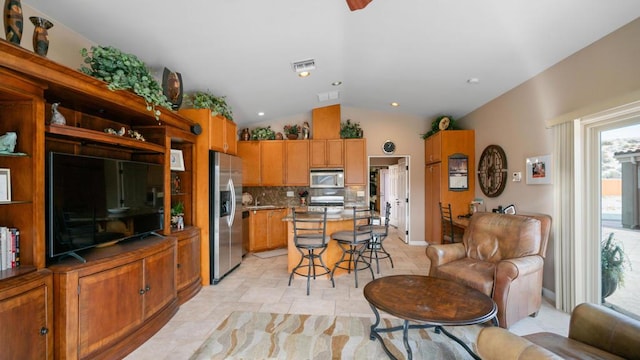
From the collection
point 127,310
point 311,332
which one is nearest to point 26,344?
point 127,310

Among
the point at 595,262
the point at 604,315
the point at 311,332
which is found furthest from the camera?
the point at 595,262

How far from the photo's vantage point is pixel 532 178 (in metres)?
3.39

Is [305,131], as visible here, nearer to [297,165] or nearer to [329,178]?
[297,165]

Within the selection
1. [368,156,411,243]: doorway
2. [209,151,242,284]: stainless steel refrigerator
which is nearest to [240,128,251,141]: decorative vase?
[209,151,242,284]: stainless steel refrigerator

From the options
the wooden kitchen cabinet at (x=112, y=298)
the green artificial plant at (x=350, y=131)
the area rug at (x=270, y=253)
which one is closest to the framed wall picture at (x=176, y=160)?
the wooden kitchen cabinet at (x=112, y=298)

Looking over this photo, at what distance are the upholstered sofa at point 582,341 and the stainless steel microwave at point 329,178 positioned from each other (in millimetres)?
4313

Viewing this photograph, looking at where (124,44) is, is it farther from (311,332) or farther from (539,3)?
(539,3)

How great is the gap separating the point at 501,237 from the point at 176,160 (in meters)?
3.88

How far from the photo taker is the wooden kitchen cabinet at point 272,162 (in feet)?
18.9

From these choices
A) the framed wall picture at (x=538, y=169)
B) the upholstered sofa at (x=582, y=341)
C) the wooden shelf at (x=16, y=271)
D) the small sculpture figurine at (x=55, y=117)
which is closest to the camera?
the upholstered sofa at (x=582, y=341)

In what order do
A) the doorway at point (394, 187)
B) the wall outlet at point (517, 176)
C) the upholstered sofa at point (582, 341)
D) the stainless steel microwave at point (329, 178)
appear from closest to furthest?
the upholstered sofa at point (582, 341) < the wall outlet at point (517, 176) < the stainless steel microwave at point (329, 178) < the doorway at point (394, 187)

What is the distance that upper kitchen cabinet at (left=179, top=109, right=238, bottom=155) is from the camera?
3.49 metres

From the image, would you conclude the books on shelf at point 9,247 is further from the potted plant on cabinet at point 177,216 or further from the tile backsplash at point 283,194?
the tile backsplash at point 283,194

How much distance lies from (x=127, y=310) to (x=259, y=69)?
9.90ft
